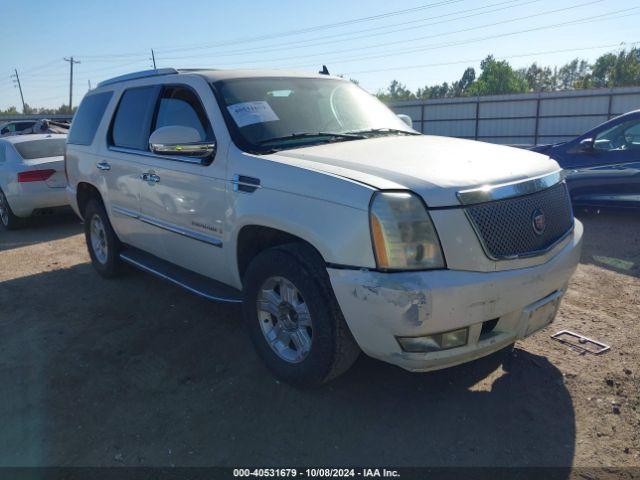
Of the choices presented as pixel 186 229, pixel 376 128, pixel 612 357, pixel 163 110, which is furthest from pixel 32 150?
pixel 612 357

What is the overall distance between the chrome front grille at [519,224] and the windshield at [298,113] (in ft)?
4.64

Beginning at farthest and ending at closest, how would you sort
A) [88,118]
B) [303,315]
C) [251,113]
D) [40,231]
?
[40,231] < [88,118] < [251,113] < [303,315]

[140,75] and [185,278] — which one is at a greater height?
[140,75]

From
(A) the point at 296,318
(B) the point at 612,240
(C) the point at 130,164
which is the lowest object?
(B) the point at 612,240

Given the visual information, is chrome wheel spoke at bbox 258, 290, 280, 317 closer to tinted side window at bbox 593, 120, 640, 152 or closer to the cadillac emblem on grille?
the cadillac emblem on grille

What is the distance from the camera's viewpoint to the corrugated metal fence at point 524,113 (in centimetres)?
2455

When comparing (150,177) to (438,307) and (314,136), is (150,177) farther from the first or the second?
(438,307)

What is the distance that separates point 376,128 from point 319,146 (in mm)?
857

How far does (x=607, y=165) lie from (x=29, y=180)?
28.4 ft

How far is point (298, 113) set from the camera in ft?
13.1

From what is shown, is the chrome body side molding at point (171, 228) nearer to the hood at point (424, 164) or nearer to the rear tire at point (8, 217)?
the hood at point (424, 164)

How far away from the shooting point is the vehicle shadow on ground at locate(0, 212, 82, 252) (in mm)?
8078

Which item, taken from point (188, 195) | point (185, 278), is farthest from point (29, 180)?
point (188, 195)

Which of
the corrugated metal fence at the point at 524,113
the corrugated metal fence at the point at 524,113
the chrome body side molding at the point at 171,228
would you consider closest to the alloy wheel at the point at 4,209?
the chrome body side molding at the point at 171,228
